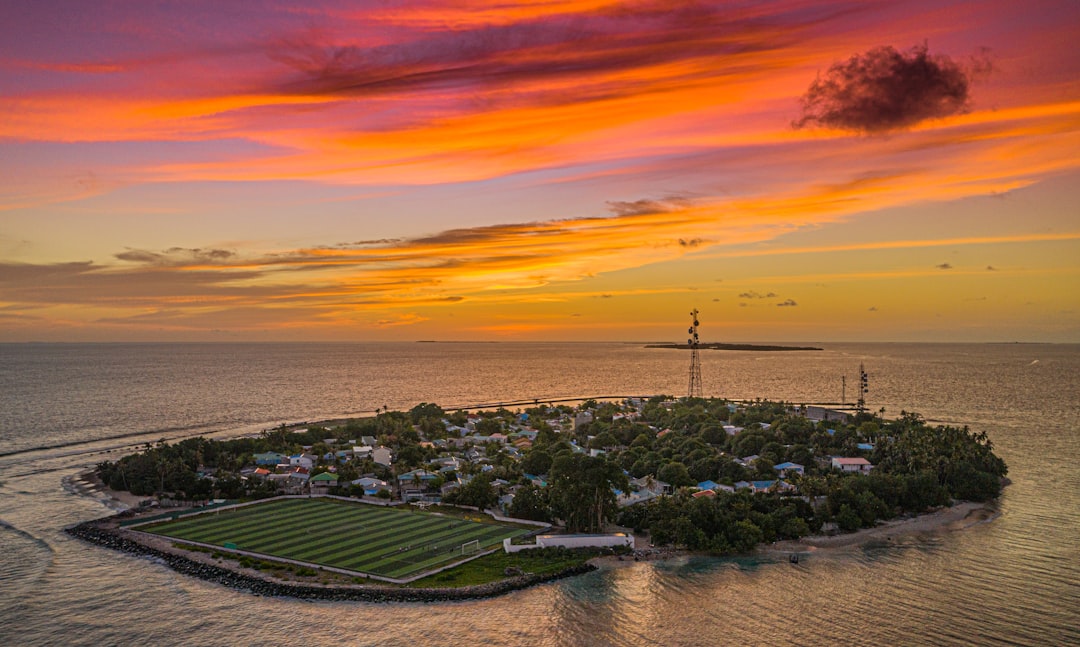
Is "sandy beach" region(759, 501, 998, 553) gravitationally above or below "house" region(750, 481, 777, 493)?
below

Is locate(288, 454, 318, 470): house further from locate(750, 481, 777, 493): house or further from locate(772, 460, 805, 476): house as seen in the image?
locate(772, 460, 805, 476): house

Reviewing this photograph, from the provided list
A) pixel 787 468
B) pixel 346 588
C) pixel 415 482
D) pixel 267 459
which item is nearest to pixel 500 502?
pixel 415 482

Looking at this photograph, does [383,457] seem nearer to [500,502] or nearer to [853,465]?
[500,502]

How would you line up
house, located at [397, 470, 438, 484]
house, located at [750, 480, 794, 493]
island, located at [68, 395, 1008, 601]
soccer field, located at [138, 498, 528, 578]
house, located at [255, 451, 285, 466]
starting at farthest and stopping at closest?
house, located at [255, 451, 285, 466] < house, located at [397, 470, 438, 484] < house, located at [750, 480, 794, 493] < soccer field, located at [138, 498, 528, 578] < island, located at [68, 395, 1008, 601]

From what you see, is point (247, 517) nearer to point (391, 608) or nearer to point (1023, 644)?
point (391, 608)

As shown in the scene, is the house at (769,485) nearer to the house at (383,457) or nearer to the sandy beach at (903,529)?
the sandy beach at (903,529)

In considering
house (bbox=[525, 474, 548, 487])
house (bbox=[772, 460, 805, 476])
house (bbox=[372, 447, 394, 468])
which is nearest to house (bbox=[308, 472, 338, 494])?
Result: house (bbox=[372, 447, 394, 468])
